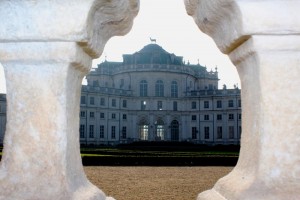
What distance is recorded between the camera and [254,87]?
2232 mm

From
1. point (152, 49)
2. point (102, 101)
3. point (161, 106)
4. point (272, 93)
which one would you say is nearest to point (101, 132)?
point (102, 101)

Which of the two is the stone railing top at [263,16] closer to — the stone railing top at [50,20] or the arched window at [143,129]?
the stone railing top at [50,20]

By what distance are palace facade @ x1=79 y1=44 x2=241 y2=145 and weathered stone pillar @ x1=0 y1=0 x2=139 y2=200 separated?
5031cm

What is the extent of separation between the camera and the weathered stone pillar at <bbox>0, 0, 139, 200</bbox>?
2.07 metres

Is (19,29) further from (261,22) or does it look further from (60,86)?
(261,22)

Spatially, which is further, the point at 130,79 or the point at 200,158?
the point at 130,79

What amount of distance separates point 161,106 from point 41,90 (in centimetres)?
5424

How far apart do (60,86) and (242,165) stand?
3.87 feet

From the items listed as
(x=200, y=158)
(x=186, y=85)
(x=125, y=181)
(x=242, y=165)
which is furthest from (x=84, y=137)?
(x=242, y=165)

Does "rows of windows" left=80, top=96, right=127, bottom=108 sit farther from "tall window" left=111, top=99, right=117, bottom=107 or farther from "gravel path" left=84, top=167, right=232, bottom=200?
"gravel path" left=84, top=167, right=232, bottom=200

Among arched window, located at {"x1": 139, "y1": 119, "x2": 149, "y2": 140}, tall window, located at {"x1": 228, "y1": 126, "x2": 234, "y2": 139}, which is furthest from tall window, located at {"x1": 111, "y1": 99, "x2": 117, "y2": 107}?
tall window, located at {"x1": 228, "y1": 126, "x2": 234, "y2": 139}

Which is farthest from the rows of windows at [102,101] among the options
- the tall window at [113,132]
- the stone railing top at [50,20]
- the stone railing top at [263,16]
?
the stone railing top at [263,16]

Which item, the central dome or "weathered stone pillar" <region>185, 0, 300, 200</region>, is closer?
"weathered stone pillar" <region>185, 0, 300, 200</region>

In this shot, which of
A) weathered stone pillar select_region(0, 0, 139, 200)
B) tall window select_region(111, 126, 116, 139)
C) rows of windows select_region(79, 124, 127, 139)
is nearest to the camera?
weathered stone pillar select_region(0, 0, 139, 200)
